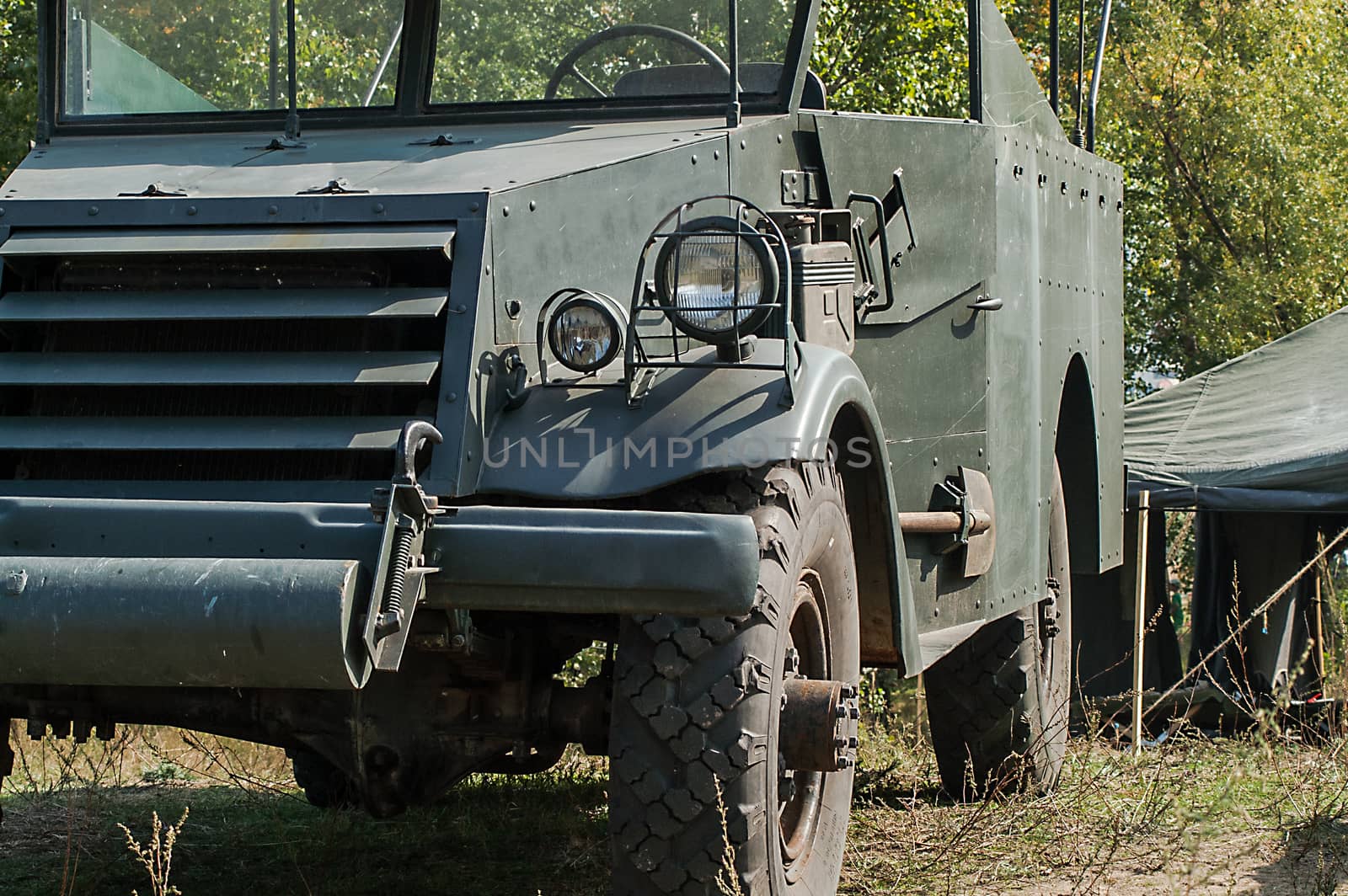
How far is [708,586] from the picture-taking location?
3484mm

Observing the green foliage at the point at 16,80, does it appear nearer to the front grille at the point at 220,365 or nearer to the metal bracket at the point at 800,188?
the metal bracket at the point at 800,188

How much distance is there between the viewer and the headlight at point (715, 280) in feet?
12.8

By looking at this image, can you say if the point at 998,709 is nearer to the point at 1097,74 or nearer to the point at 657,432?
the point at 1097,74

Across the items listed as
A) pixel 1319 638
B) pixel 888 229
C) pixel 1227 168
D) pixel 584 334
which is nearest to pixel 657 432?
pixel 584 334

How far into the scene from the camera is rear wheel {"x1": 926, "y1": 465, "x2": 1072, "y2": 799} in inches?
261

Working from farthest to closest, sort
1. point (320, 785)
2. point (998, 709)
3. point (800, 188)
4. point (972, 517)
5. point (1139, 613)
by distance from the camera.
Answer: point (1139, 613)
point (998, 709)
point (320, 785)
point (972, 517)
point (800, 188)

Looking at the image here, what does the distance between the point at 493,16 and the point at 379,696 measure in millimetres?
2173

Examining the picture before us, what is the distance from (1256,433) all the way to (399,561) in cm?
819

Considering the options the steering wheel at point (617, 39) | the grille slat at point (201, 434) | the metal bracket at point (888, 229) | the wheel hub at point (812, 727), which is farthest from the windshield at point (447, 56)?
the wheel hub at point (812, 727)

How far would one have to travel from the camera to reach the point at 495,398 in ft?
13.0

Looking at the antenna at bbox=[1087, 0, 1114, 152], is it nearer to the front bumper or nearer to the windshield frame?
the windshield frame

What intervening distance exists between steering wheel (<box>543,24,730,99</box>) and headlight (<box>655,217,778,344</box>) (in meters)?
1.38

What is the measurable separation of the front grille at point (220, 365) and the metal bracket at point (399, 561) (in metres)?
0.36

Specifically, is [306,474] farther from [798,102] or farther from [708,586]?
[798,102]
